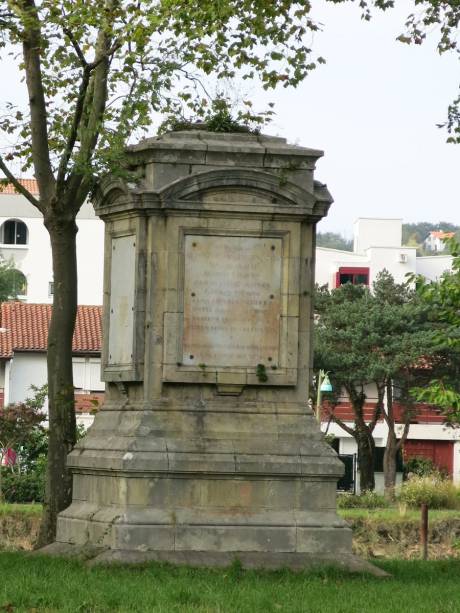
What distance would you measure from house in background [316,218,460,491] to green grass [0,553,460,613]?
180ft

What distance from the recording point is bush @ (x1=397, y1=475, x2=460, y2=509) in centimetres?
4688

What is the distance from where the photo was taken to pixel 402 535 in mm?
34688

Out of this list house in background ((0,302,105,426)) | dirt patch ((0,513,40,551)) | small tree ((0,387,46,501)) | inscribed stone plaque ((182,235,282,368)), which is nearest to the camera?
inscribed stone plaque ((182,235,282,368))

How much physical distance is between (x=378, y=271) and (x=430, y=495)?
126ft

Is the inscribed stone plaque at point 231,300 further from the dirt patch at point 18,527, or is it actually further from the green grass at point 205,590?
the dirt patch at point 18,527

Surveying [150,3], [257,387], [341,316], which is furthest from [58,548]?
[341,316]

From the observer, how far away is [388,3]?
2270 cm

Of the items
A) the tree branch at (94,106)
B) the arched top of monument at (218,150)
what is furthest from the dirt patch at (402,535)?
the arched top of monument at (218,150)

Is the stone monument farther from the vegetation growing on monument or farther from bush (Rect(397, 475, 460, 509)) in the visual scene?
the vegetation growing on monument

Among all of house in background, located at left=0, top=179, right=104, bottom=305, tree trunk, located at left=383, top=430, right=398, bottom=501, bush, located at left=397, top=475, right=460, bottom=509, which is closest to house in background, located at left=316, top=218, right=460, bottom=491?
tree trunk, located at left=383, top=430, right=398, bottom=501

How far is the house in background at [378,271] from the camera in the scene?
76312 millimetres

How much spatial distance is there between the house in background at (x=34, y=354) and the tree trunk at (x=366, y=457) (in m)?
12.0

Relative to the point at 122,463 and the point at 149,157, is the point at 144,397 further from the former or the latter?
the point at 149,157

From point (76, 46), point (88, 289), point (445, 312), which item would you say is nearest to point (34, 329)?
point (88, 289)
